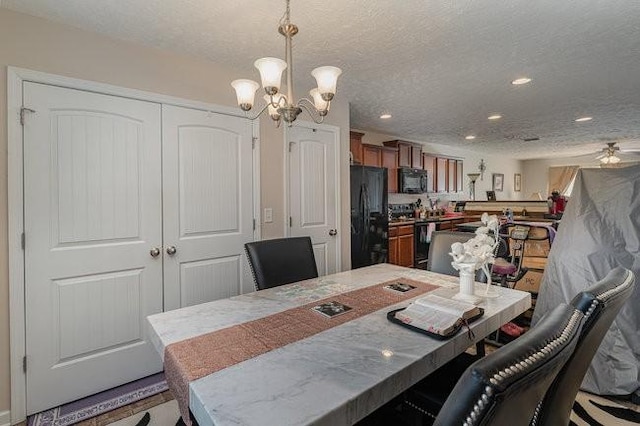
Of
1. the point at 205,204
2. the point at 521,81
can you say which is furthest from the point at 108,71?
the point at 521,81

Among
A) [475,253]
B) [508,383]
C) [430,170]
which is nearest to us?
[508,383]

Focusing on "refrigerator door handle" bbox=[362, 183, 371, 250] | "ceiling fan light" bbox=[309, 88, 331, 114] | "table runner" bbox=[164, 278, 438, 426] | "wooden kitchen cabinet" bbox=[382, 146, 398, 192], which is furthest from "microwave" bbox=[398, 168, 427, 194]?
"table runner" bbox=[164, 278, 438, 426]

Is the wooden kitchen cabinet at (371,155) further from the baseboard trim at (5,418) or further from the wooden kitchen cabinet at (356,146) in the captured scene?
the baseboard trim at (5,418)

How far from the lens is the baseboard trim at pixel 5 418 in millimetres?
1827

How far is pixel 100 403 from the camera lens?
206 cm

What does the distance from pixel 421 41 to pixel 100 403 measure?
3153 millimetres

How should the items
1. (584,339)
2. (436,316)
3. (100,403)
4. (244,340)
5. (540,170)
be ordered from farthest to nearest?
(540,170)
(100,403)
(436,316)
(244,340)
(584,339)

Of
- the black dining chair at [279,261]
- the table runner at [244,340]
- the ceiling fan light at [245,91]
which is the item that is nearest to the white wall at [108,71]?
the black dining chair at [279,261]

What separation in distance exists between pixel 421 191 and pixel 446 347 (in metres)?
4.97

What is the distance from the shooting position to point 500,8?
1.78m

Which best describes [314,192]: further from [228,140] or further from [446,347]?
[446,347]

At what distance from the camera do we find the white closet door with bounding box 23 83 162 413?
6.33 feet

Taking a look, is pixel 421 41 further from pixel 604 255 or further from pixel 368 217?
pixel 368 217

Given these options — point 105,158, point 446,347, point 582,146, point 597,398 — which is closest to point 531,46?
point 446,347
